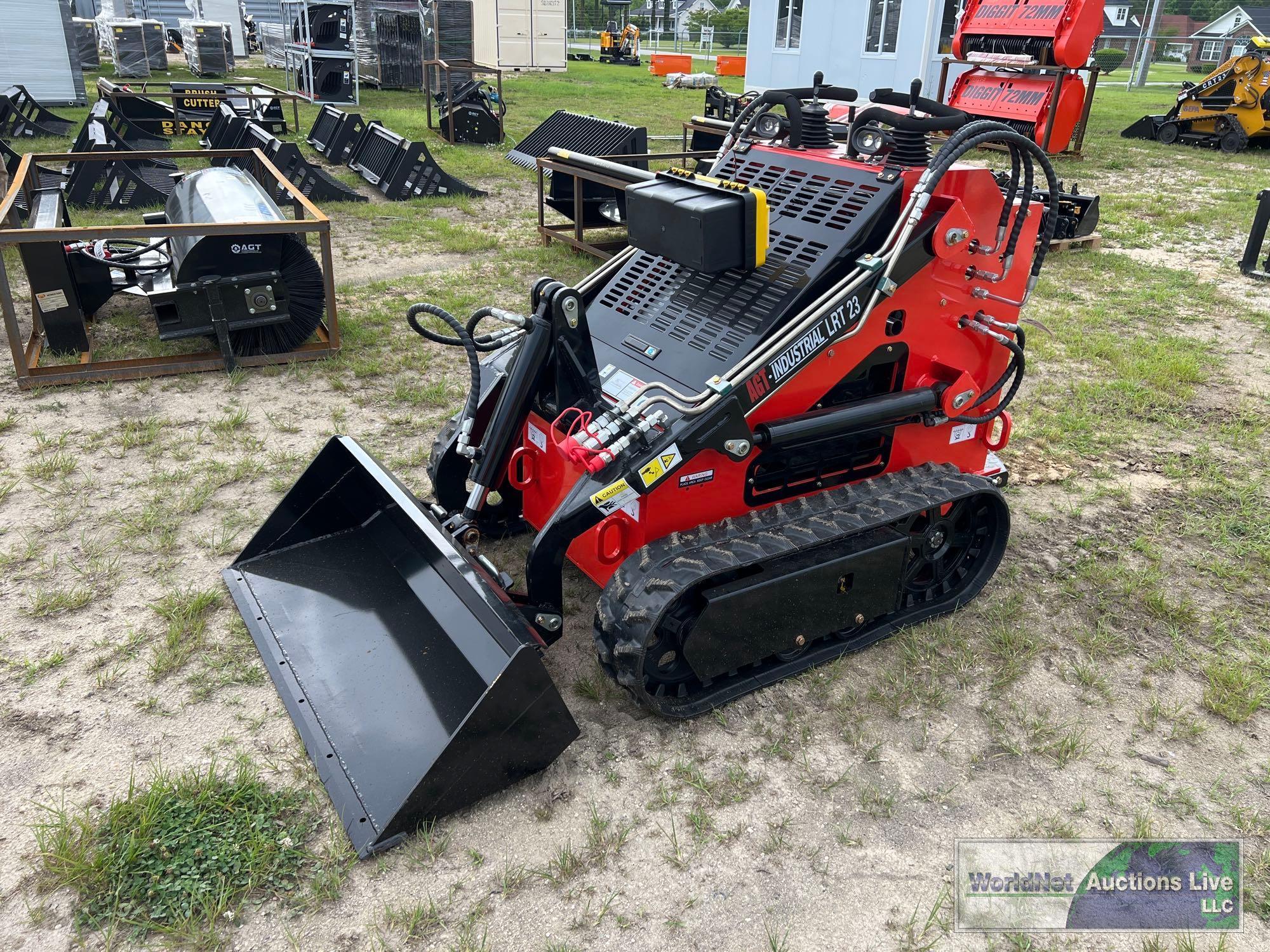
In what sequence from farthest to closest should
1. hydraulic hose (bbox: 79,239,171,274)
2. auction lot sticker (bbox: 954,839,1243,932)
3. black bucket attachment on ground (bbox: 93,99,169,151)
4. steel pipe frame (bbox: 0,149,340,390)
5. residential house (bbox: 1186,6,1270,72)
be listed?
residential house (bbox: 1186,6,1270,72) → black bucket attachment on ground (bbox: 93,99,169,151) → hydraulic hose (bbox: 79,239,171,274) → steel pipe frame (bbox: 0,149,340,390) → auction lot sticker (bbox: 954,839,1243,932)

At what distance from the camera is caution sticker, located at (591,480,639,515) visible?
3.11 meters

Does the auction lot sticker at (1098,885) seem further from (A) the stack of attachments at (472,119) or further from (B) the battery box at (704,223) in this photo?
(A) the stack of attachments at (472,119)

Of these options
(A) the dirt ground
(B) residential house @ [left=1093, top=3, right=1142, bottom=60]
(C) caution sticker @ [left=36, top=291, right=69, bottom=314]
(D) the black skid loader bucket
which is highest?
(B) residential house @ [left=1093, top=3, right=1142, bottom=60]

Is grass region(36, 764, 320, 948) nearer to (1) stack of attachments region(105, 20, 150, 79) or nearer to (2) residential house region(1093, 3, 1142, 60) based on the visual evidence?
(1) stack of attachments region(105, 20, 150, 79)

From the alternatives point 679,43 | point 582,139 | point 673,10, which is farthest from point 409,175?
A: point 673,10

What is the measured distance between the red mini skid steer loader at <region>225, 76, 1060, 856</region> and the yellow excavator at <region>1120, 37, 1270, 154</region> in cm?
1540

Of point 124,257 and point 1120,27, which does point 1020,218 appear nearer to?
point 124,257

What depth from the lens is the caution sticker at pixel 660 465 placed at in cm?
310

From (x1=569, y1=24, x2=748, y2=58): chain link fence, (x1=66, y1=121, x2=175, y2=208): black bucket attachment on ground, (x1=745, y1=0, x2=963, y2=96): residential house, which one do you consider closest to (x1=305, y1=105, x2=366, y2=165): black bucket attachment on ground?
(x1=66, y1=121, x2=175, y2=208): black bucket attachment on ground

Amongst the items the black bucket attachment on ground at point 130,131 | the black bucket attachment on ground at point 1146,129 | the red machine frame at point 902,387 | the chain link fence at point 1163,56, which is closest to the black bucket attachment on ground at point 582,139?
the black bucket attachment on ground at point 130,131

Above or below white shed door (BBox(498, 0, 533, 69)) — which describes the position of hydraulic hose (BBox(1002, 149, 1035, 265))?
below

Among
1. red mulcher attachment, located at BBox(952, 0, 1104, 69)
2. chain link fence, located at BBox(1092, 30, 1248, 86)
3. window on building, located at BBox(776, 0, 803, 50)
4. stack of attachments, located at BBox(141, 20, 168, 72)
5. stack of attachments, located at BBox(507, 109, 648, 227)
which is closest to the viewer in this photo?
stack of attachments, located at BBox(507, 109, 648, 227)

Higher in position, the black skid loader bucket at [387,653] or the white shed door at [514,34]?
the white shed door at [514,34]

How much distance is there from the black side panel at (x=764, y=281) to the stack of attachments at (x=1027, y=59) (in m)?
11.2
